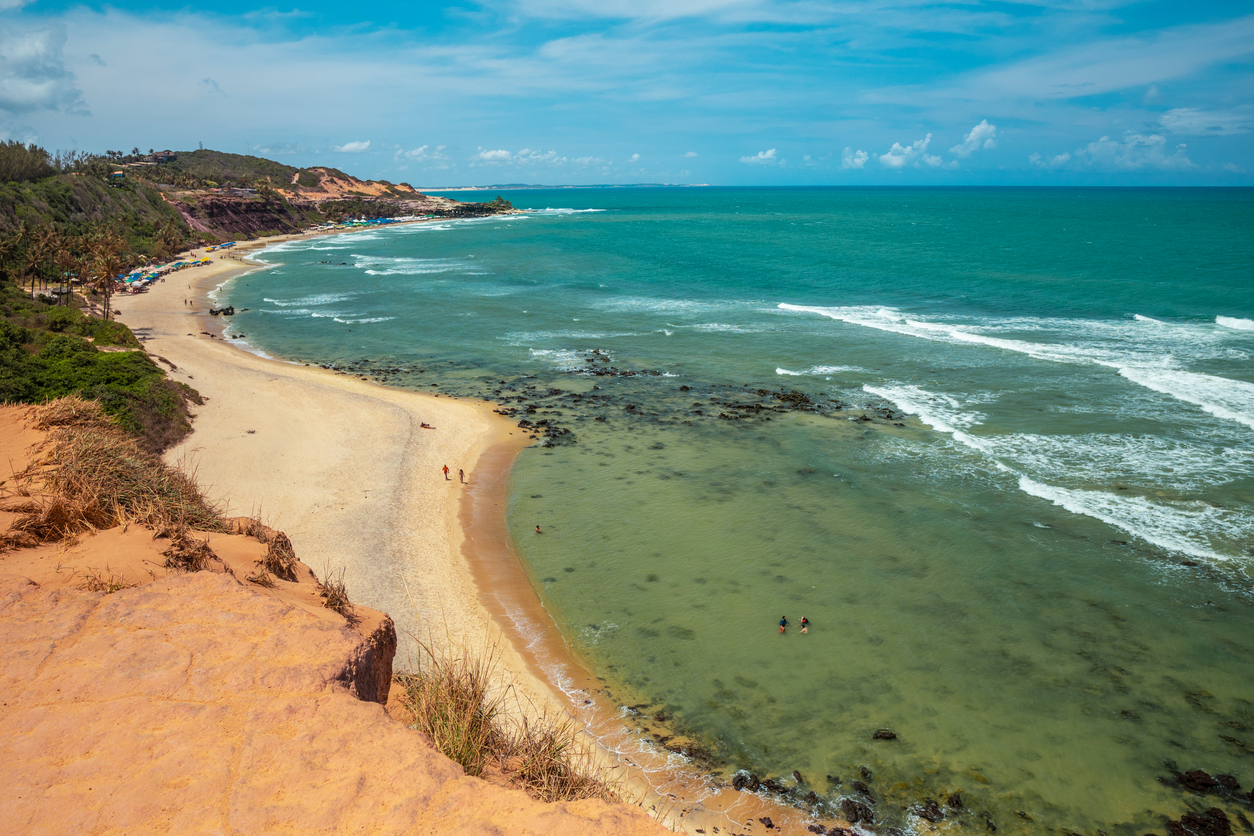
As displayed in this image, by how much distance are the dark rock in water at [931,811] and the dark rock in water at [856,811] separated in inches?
41.6

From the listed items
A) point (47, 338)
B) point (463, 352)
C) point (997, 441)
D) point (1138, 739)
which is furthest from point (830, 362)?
point (47, 338)

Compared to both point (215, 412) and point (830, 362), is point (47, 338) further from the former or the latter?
point (830, 362)

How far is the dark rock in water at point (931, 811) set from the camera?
1349 centimetres

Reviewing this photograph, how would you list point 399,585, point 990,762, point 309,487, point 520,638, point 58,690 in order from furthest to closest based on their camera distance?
point 309,487, point 399,585, point 520,638, point 990,762, point 58,690

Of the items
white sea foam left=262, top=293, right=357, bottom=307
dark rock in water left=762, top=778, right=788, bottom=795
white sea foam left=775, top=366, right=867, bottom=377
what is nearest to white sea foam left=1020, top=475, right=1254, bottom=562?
white sea foam left=775, top=366, right=867, bottom=377

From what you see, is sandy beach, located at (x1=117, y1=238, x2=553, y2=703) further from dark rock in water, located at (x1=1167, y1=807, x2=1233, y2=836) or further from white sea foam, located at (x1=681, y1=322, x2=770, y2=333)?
white sea foam, located at (x1=681, y1=322, x2=770, y2=333)

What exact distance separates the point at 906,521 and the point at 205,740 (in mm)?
23625

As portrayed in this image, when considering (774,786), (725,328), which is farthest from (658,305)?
(774,786)

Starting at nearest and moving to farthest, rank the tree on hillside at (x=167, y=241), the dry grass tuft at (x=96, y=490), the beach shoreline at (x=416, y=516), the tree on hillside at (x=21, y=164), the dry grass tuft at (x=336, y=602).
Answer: the dry grass tuft at (x=96, y=490), the dry grass tuft at (x=336, y=602), the beach shoreline at (x=416, y=516), the tree on hillside at (x=21, y=164), the tree on hillside at (x=167, y=241)

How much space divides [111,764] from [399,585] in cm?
1525

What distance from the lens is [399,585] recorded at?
2077 centimetres

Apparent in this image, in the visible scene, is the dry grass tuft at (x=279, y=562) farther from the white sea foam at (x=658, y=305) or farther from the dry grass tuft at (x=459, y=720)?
the white sea foam at (x=658, y=305)

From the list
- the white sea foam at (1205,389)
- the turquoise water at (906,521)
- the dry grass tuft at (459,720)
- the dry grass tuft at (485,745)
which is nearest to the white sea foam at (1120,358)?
the white sea foam at (1205,389)

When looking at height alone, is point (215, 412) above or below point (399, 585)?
above
